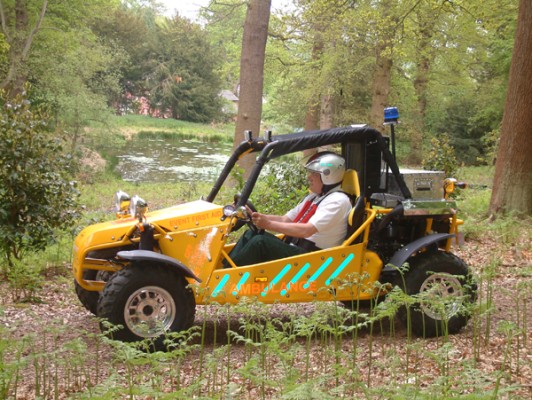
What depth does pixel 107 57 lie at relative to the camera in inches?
1059

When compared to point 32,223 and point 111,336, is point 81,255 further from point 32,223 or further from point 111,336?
point 32,223

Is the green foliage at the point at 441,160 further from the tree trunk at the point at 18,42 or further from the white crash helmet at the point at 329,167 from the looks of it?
the tree trunk at the point at 18,42

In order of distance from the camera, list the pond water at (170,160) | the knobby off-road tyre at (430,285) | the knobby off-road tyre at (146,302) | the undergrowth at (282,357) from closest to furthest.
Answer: the undergrowth at (282,357)
the knobby off-road tyre at (146,302)
the knobby off-road tyre at (430,285)
the pond water at (170,160)

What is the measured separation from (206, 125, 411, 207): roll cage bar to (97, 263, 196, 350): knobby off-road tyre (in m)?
0.87

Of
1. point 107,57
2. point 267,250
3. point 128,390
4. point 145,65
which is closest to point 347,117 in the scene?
point 107,57

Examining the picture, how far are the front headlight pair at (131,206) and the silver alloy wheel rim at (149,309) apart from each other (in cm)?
65

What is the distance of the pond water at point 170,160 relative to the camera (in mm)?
24891

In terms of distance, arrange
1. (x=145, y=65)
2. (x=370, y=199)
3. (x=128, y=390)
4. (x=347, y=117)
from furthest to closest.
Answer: (x=145, y=65)
(x=347, y=117)
(x=370, y=199)
(x=128, y=390)

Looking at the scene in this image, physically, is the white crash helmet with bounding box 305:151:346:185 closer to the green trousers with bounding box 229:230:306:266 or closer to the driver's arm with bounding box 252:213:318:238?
the driver's arm with bounding box 252:213:318:238

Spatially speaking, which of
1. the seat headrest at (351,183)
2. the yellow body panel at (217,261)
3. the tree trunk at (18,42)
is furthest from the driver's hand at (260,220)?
the tree trunk at (18,42)

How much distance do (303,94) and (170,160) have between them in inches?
373

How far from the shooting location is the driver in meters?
5.44

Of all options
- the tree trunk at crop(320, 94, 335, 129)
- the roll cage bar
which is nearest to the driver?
the roll cage bar

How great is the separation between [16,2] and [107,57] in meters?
4.58
